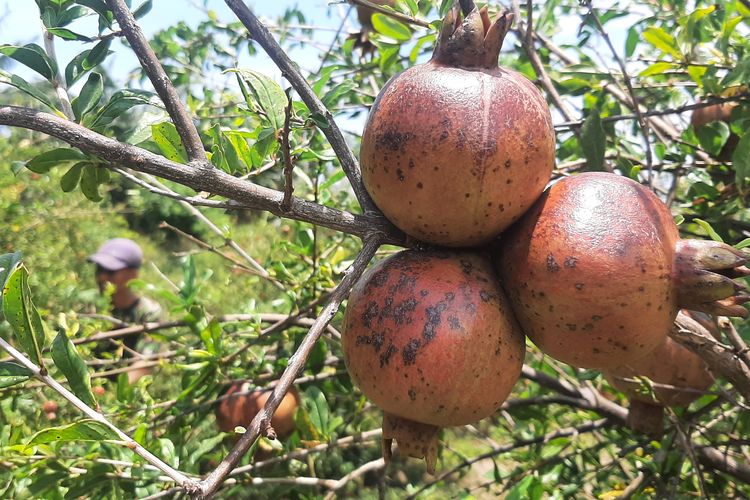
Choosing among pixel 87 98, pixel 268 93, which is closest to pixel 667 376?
pixel 268 93

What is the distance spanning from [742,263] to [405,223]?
1.40ft

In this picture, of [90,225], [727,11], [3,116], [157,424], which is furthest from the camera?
[90,225]

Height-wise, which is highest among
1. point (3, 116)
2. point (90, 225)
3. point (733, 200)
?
point (3, 116)

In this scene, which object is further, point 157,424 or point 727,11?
point 157,424

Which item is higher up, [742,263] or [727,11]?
[727,11]

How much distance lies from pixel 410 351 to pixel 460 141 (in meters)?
0.26

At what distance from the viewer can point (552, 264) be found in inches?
27.9

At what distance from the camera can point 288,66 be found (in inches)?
32.0

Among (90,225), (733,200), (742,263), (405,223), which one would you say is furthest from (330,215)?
(90,225)

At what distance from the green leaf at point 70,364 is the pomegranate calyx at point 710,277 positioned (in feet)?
2.72

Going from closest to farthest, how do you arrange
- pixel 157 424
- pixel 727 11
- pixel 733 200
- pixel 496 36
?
pixel 496 36 → pixel 733 200 → pixel 727 11 → pixel 157 424

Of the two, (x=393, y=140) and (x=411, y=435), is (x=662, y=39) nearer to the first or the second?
(x=393, y=140)

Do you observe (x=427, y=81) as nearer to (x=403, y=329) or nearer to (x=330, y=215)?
(x=330, y=215)

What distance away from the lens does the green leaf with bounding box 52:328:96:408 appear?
2.69 feet
